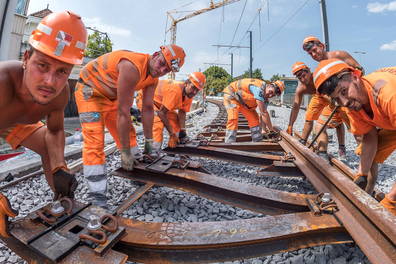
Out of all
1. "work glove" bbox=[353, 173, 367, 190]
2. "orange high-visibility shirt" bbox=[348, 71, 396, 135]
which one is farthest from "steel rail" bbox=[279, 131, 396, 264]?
"orange high-visibility shirt" bbox=[348, 71, 396, 135]

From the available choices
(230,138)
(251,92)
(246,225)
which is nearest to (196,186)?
(246,225)

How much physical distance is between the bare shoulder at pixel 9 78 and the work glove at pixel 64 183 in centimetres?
66

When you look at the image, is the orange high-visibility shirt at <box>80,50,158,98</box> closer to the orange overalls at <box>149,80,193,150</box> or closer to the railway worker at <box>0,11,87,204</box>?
the railway worker at <box>0,11,87,204</box>

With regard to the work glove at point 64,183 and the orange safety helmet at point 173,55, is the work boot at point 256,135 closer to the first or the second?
the orange safety helmet at point 173,55

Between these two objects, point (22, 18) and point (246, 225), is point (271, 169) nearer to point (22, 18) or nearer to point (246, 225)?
point (246, 225)

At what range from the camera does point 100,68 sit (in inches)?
115

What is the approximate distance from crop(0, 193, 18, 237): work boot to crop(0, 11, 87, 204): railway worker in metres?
0.03

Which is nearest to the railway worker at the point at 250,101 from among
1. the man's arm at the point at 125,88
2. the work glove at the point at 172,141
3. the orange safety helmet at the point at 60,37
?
the work glove at the point at 172,141

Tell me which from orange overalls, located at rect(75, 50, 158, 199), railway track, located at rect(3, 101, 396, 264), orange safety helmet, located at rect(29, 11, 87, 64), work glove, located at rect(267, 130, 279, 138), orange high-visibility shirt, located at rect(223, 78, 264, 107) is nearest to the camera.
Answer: railway track, located at rect(3, 101, 396, 264)

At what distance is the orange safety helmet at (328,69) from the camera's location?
2100 millimetres

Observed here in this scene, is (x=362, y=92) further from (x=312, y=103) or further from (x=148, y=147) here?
(x=312, y=103)

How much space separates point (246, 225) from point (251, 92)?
442cm

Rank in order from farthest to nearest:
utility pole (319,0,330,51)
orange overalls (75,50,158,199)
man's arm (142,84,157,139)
Answer: utility pole (319,0,330,51)
man's arm (142,84,157,139)
orange overalls (75,50,158,199)

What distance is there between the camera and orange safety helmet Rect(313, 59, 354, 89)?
2100 millimetres
